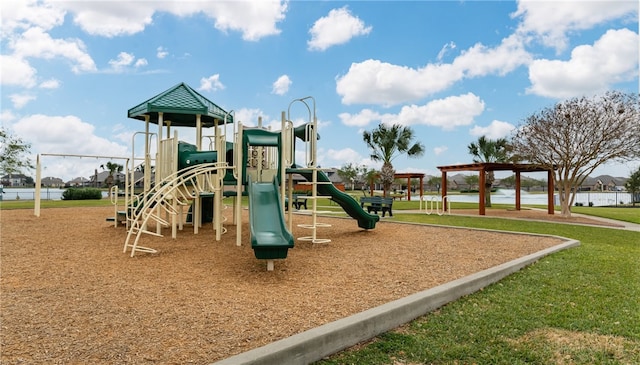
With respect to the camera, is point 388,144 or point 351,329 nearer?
point 351,329

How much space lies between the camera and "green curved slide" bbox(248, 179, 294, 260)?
5426 mm

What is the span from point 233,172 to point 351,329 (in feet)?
18.6

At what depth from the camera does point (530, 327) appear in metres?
3.79

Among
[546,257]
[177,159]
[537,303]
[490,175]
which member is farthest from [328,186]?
[490,175]

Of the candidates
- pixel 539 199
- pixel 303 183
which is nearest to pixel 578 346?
pixel 303 183

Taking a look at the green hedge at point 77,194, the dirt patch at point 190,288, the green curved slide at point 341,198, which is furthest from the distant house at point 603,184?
the dirt patch at point 190,288

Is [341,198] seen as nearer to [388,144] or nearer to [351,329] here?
[351,329]

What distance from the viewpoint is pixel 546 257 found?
7.20 m

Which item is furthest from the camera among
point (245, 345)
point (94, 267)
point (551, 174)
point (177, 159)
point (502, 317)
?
point (551, 174)

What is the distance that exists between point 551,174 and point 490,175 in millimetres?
7963

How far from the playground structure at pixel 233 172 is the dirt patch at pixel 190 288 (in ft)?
1.83

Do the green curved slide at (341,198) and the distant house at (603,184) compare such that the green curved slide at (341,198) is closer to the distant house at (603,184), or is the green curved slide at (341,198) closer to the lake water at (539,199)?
the lake water at (539,199)

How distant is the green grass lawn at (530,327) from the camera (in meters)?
3.17

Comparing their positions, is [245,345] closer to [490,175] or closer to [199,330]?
[199,330]
